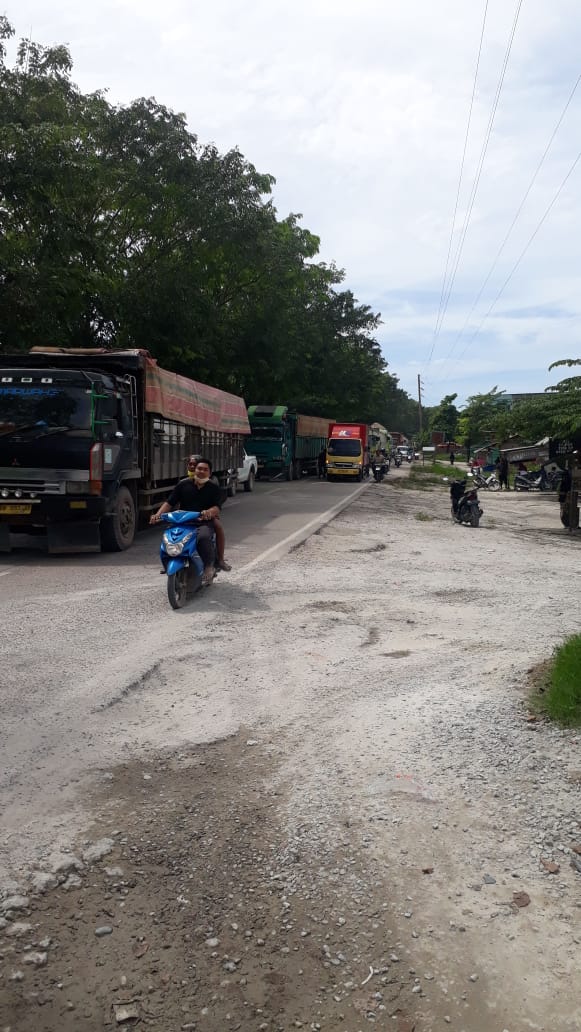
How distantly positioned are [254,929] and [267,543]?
11.0 metres

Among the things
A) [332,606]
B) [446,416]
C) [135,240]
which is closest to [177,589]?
[332,606]

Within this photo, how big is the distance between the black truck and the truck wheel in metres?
0.02

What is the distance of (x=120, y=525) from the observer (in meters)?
12.6

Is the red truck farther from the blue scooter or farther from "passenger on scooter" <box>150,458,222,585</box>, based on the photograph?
the blue scooter

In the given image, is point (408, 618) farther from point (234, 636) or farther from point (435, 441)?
point (435, 441)

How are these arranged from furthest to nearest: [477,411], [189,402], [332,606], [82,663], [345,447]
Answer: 1. [477,411]
2. [345,447]
3. [189,402]
4. [332,606]
5. [82,663]

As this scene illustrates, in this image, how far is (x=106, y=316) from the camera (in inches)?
943

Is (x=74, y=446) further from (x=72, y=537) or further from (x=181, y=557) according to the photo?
(x=181, y=557)

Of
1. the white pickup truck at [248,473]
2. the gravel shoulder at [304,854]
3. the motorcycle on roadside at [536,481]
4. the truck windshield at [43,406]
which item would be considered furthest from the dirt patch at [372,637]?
the motorcycle on roadside at [536,481]

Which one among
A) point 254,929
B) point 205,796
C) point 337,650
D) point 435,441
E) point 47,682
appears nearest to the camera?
point 254,929

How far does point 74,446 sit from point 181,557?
417 centimetres

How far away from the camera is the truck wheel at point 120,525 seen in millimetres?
12211

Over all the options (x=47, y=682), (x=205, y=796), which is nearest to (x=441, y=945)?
(x=205, y=796)

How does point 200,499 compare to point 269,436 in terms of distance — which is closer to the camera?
point 200,499
